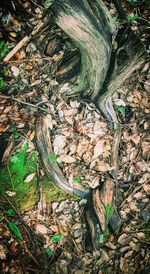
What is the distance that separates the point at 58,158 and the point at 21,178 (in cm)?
56

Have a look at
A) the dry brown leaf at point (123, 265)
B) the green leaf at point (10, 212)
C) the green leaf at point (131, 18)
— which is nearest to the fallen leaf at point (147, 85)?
the green leaf at point (131, 18)

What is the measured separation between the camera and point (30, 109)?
354 cm

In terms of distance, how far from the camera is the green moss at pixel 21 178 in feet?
10.3

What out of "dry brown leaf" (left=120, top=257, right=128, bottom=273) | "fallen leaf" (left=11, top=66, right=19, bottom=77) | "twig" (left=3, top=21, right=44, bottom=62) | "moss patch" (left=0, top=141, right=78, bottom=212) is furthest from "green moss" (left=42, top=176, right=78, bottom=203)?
"twig" (left=3, top=21, right=44, bottom=62)

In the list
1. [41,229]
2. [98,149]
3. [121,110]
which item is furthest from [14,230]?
[121,110]

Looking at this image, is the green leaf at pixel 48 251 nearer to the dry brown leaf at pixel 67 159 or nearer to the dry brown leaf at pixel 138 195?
the dry brown leaf at pixel 67 159

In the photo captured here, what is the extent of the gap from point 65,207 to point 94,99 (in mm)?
1578

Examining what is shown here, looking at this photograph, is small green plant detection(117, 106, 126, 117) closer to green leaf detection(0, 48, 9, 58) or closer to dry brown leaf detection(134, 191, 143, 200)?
dry brown leaf detection(134, 191, 143, 200)

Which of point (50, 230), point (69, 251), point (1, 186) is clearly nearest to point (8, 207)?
point (1, 186)

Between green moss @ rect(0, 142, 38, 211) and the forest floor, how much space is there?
0.01 metres

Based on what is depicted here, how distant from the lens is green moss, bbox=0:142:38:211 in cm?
313

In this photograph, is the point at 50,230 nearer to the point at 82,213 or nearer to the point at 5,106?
the point at 82,213

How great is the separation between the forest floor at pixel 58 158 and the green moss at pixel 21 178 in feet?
0.04

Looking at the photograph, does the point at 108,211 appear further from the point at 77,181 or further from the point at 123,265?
the point at 123,265
